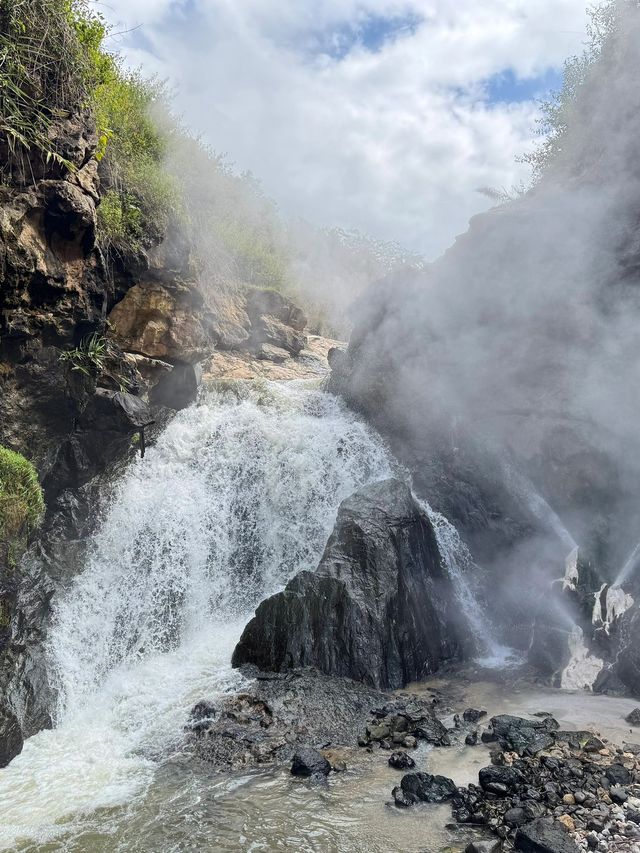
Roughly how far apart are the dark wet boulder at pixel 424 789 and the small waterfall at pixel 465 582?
4336mm

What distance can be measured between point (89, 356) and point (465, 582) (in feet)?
28.7

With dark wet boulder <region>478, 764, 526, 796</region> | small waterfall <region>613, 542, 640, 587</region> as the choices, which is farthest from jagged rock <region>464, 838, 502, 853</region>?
small waterfall <region>613, 542, 640, 587</region>

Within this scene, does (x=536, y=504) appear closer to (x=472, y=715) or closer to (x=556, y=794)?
(x=472, y=715)

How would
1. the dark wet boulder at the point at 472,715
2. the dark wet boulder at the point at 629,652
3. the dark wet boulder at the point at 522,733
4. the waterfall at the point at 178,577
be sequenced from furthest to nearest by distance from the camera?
the dark wet boulder at the point at 629,652
the dark wet boulder at the point at 472,715
the waterfall at the point at 178,577
the dark wet boulder at the point at 522,733

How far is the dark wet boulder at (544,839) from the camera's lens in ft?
14.0

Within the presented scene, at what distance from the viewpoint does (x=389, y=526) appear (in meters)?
9.86

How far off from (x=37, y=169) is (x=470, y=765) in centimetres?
1052

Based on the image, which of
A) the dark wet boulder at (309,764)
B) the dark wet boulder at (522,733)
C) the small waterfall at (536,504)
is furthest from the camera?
the small waterfall at (536,504)

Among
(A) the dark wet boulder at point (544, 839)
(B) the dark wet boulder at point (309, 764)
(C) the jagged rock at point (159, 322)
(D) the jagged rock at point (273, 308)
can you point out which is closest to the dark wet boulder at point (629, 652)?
(A) the dark wet boulder at point (544, 839)

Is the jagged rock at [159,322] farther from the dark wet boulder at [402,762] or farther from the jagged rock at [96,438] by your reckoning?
the dark wet boulder at [402,762]

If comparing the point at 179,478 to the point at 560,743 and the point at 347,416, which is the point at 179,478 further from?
the point at 560,743

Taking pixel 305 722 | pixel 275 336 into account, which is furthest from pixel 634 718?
pixel 275 336

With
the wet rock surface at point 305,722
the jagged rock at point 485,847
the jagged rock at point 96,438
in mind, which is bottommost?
the jagged rock at point 485,847

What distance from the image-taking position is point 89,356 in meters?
10.9
